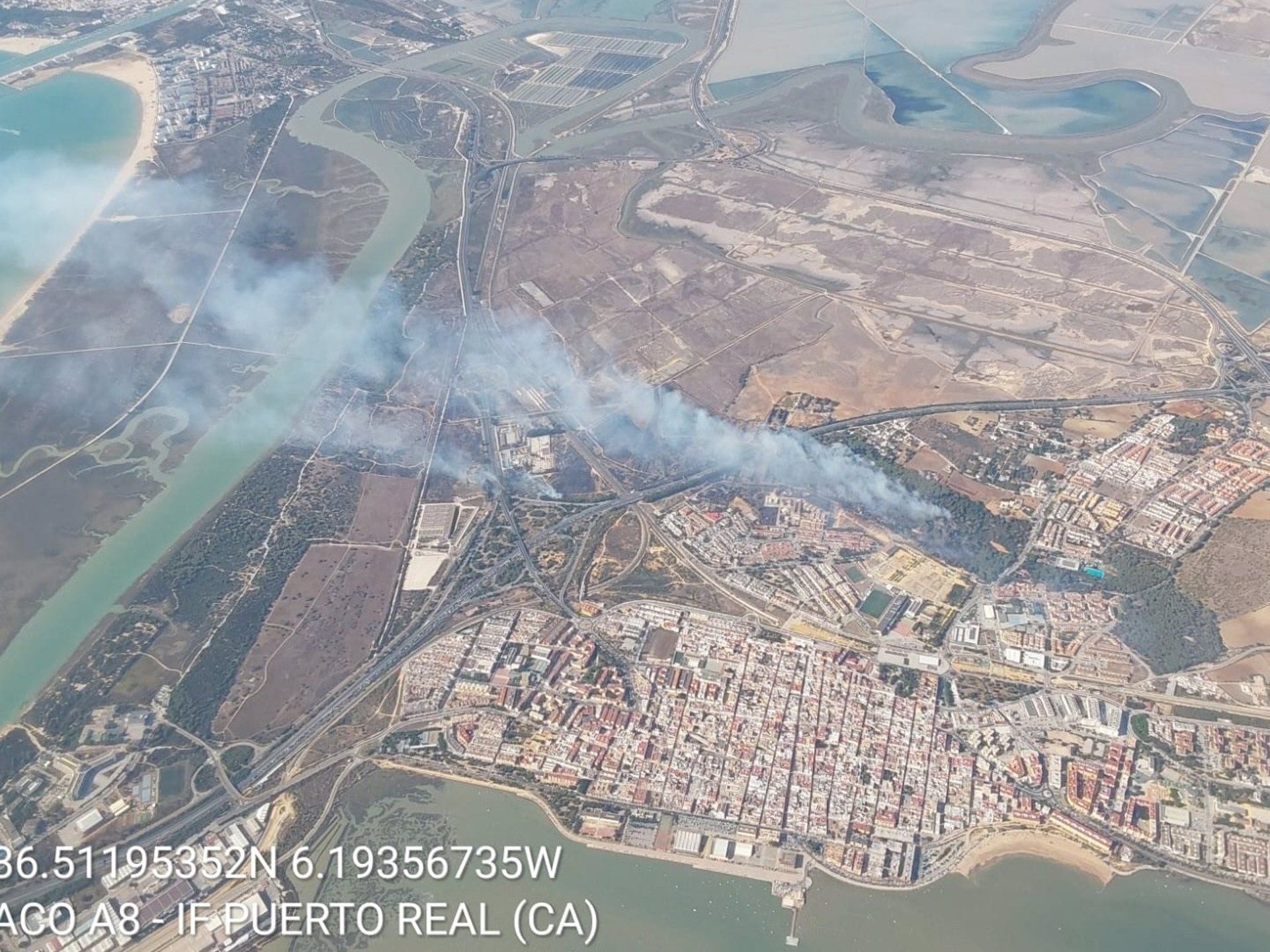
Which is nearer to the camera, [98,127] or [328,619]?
[328,619]

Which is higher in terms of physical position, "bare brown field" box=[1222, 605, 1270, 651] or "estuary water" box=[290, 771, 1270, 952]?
"bare brown field" box=[1222, 605, 1270, 651]

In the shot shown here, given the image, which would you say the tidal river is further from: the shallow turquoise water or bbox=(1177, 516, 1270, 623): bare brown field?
bbox=(1177, 516, 1270, 623): bare brown field

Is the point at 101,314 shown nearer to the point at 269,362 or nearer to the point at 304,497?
the point at 269,362

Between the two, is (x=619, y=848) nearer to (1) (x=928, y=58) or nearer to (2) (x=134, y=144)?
(2) (x=134, y=144)

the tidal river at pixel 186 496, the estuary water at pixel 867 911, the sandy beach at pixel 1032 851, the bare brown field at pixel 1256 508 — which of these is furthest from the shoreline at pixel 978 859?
the tidal river at pixel 186 496

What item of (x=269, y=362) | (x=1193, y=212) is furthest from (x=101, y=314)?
(x=1193, y=212)
